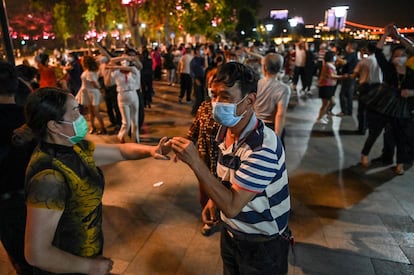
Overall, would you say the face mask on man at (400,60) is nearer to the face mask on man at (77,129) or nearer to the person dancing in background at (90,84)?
the face mask on man at (77,129)

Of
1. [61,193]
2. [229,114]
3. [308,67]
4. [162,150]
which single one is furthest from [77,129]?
[308,67]

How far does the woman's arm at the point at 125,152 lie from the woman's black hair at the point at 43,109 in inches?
21.0

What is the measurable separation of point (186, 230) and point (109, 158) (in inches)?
78.2

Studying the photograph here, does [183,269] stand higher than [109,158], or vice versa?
[109,158]

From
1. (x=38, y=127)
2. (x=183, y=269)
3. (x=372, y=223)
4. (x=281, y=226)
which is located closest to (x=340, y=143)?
(x=372, y=223)

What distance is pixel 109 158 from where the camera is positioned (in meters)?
2.34

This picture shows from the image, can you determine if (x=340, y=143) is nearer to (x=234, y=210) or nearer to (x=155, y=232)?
(x=155, y=232)

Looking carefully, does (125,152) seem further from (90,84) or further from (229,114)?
(90,84)

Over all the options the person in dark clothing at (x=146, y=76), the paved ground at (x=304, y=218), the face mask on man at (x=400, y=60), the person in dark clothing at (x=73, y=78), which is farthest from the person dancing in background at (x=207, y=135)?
the person in dark clothing at (x=146, y=76)

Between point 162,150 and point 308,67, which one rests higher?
point 162,150

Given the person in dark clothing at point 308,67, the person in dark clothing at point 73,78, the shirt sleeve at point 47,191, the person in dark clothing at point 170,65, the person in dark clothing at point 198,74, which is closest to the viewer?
the shirt sleeve at point 47,191

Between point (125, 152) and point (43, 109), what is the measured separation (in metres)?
0.81

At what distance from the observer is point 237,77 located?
6.20 feet

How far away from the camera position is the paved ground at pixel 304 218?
3.42m
